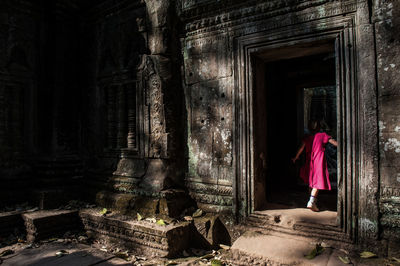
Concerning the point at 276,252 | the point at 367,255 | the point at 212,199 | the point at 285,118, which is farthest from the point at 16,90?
the point at 367,255

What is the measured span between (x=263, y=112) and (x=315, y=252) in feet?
6.05

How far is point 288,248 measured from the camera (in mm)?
2982

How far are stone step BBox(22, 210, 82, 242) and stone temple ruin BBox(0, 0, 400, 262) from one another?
0.09ft

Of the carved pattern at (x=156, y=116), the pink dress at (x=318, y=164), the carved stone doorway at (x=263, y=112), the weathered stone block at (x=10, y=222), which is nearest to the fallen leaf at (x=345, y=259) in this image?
the carved stone doorway at (x=263, y=112)

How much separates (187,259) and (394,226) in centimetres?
221

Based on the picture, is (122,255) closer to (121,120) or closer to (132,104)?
(121,120)

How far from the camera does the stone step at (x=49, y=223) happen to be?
157 inches

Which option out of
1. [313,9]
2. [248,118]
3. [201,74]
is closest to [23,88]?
[201,74]

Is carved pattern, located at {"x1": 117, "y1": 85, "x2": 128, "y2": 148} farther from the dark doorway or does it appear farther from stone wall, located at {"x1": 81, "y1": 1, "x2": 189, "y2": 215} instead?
the dark doorway

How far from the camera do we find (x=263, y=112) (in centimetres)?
389

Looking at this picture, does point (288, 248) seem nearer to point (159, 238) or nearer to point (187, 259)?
point (187, 259)

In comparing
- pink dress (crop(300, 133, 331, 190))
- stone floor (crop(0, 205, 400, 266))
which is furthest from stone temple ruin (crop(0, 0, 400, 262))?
pink dress (crop(300, 133, 331, 190))

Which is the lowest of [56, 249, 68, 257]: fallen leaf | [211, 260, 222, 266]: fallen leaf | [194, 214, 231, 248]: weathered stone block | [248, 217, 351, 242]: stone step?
[56, 249, 68, 257]: fallen leaf

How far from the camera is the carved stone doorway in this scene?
9.59 ft
